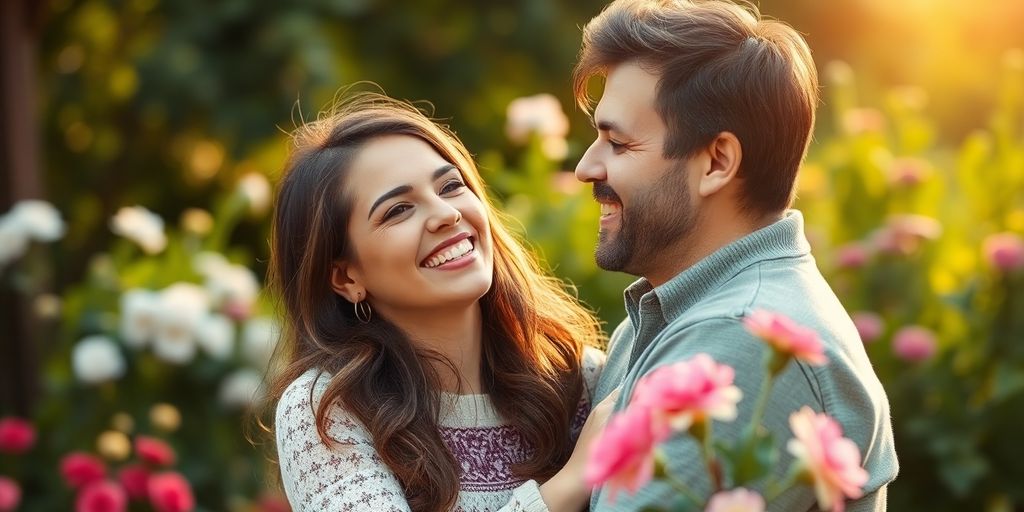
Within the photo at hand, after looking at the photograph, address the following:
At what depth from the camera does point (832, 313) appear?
220 cm

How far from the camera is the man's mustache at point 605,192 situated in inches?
95.4

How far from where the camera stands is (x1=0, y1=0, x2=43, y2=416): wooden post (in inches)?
219

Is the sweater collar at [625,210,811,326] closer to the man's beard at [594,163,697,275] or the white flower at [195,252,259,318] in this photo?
the man's beard at [594,163,697,275]

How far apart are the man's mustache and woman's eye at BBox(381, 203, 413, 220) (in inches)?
14.4

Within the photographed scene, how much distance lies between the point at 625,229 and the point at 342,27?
6298 mm

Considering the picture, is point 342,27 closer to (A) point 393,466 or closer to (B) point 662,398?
(A) point 393,466

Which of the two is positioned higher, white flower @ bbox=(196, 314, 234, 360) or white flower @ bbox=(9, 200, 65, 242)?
white flower @ bbox=(9, 200, 65, 242)

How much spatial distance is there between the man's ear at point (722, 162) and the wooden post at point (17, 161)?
391 cm

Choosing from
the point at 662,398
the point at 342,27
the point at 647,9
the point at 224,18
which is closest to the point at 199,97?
the point at 224,18

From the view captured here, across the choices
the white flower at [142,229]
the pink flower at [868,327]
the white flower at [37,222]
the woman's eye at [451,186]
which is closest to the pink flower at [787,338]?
the woman's eye at [451,186]

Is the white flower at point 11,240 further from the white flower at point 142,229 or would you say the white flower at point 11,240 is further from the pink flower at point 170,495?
the pink flower at point 170,495

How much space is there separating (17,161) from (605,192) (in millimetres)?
3963

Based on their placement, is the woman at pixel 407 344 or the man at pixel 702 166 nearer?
the man at pixel 702 166

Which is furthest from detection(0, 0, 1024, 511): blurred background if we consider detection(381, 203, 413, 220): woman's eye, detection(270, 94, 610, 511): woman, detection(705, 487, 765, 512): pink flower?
detection(705, 487, 765, 512): pink flower
